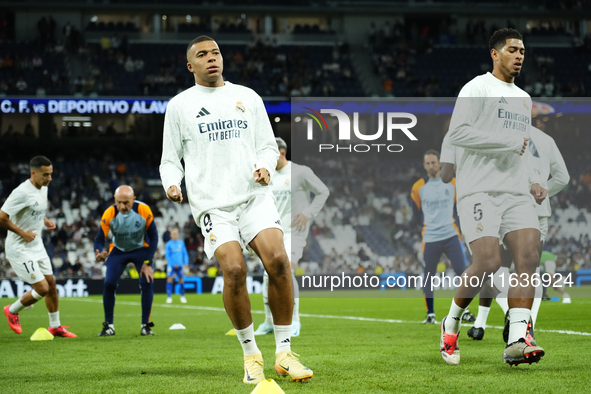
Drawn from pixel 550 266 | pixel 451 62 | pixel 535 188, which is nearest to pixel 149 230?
Result: pixel 535 188

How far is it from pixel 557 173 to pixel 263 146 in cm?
327

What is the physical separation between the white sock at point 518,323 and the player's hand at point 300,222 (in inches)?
157

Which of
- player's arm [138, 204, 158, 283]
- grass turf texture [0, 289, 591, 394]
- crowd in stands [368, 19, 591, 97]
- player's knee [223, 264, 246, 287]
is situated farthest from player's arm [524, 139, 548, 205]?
crowd in stands [368, 19, 591, 97]

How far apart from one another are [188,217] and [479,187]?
23.9 meters

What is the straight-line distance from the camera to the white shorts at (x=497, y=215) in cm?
582

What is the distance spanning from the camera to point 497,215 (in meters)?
5.83

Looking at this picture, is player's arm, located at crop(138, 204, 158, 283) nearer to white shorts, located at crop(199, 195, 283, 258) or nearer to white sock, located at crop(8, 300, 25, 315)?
white sock, located at crop(8, 300, 25, 315)

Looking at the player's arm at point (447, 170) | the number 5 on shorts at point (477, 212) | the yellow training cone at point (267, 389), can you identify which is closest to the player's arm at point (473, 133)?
the player's arm at point (447, 170)

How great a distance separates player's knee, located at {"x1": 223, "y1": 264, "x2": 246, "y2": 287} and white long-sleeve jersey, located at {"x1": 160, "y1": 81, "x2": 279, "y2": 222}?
46 centimetres

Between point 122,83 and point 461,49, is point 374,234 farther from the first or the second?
point 461,49

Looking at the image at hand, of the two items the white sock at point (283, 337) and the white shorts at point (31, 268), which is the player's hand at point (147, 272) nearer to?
the white shorts at point (31, 268)

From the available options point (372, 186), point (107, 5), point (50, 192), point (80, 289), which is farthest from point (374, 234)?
point (107, 5)

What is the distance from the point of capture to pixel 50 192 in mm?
29562

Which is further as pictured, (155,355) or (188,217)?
(188,217)
